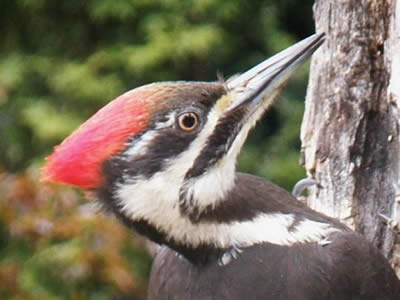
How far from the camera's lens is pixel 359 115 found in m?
3.02

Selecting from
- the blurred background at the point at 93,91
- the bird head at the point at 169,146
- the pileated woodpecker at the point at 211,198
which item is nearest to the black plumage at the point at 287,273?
the pileated woodpecker at the point at 211,198

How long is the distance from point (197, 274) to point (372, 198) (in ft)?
2.35

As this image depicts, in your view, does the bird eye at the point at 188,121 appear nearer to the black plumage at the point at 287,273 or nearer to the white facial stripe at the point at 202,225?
the white facial stripe at the point at 202,225

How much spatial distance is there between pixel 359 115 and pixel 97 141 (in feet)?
3.23

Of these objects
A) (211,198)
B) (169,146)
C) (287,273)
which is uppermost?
(169,146)

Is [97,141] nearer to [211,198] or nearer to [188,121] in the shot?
[188,121]

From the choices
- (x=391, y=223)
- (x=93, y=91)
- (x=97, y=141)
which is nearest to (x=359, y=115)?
(x=391, y=223)

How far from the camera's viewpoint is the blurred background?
459 centimetres

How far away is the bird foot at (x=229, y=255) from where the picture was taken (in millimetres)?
2734

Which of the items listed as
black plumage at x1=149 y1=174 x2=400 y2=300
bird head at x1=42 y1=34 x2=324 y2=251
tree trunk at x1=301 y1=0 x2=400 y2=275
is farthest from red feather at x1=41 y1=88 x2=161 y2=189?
tree trunk at x1=301 y1=0 x2=400 y2=275

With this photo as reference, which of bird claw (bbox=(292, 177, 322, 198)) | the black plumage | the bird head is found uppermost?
the bird head

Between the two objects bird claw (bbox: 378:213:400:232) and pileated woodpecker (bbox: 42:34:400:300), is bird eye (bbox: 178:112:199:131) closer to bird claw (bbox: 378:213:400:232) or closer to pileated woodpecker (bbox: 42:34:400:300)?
pileated woodpecker (bbox: 42:34:400:300)

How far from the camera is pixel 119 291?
194 inches

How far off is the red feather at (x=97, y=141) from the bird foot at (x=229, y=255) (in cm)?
48
